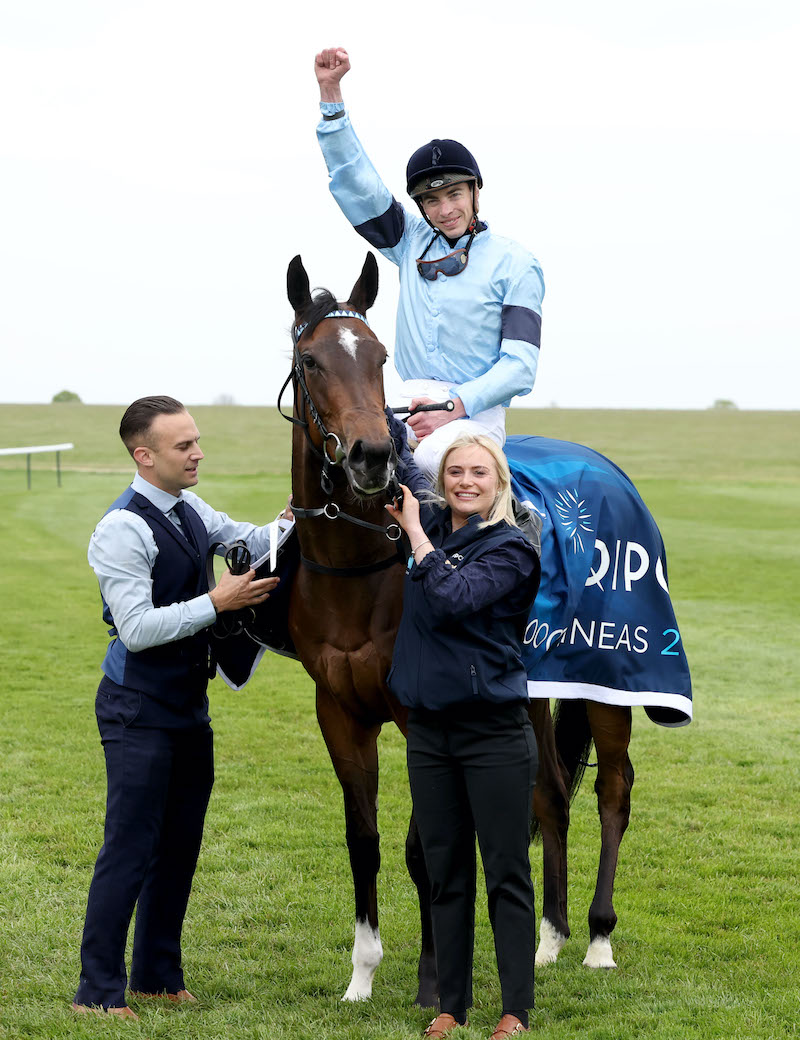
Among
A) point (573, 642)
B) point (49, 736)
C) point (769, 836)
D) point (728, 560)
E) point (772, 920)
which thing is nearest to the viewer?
point (573, 642)

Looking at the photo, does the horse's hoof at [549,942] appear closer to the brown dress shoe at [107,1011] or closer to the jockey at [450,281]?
the brown dress shoe at [107,1011]

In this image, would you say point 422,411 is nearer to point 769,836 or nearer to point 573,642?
point 573,642

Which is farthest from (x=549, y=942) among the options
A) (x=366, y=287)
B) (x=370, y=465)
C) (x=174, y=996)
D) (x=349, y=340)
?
(x=366, y=287)

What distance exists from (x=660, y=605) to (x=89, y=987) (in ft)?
8.72

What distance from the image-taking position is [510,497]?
139 inches

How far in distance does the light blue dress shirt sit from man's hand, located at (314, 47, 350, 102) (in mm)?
1655

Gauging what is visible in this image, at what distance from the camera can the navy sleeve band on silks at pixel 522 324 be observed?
4.02m

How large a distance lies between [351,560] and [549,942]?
6.39 ft

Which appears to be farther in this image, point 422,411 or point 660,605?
point 660,605

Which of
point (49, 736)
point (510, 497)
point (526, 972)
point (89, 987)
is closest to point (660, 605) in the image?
point (510, 497)

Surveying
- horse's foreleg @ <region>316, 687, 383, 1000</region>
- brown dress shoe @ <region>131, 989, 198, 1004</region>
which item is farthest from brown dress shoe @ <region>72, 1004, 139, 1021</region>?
horse's foreleg @ <region>316, 687, 383, 1000</region>

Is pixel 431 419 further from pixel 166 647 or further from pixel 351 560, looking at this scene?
pixel 166 647

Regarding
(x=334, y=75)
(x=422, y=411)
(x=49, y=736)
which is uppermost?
(x=334, y=75)

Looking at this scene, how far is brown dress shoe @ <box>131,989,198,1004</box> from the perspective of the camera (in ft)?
13.0
